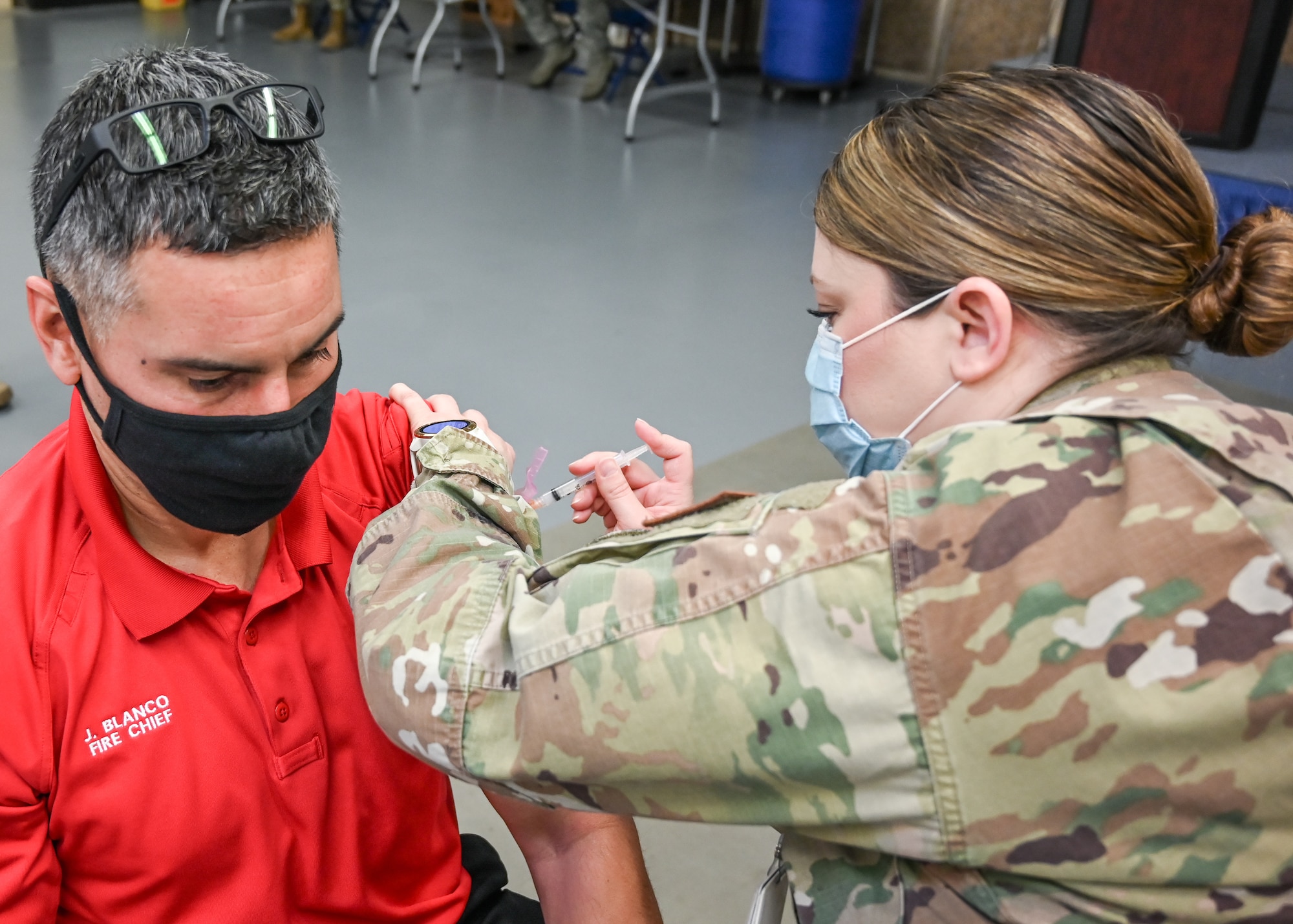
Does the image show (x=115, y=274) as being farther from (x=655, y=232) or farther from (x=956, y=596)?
(x=655, y=232)

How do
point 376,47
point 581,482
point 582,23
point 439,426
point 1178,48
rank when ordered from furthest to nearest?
point 376,47, point 582,23, point 1178,48, point 581,482, point 439,426

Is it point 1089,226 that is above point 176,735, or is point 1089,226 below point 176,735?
above

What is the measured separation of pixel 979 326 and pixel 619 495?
0.54 m

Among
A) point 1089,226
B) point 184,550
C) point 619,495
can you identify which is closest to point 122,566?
point 184,550

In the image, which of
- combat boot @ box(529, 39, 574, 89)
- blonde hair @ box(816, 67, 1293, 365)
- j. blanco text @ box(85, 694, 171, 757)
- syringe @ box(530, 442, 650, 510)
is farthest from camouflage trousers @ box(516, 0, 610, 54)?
j. blanco text @ box(85, 694, 171, 757)

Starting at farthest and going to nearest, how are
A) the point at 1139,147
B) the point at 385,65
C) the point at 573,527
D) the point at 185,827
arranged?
the point at 385,65
the point at 573,527
the point at 185,827
the point at 1139,147

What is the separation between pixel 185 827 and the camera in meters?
1.12

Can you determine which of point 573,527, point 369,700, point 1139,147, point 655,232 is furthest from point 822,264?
point 655,232

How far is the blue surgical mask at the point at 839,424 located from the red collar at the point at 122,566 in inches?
27.4

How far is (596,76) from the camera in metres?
6.50

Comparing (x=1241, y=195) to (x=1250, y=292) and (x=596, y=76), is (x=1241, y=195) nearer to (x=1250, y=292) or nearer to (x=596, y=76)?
(x=1250, y=292)

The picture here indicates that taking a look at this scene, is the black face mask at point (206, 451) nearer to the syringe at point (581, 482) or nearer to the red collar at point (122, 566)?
the red collar at point (122, 566)

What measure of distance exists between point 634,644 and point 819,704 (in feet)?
0.51

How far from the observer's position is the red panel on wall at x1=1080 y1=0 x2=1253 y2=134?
12.7ft
